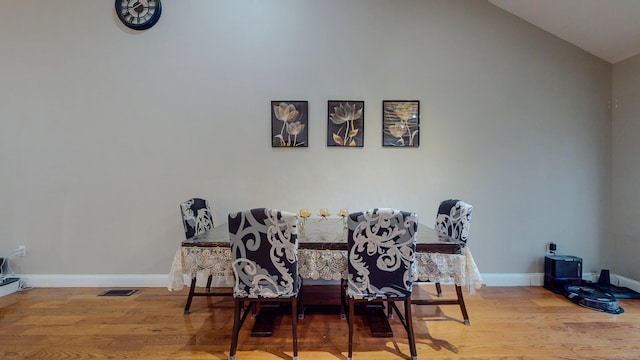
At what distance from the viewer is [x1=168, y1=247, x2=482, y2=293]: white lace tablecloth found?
2039 mm

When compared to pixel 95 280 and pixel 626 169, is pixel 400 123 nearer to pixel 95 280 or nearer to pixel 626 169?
pixel 626 169

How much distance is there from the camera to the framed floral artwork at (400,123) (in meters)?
3.11

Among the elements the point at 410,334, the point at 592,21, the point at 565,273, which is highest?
the point at 592,21

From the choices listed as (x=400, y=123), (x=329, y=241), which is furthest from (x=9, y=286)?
(x=400, y=123)

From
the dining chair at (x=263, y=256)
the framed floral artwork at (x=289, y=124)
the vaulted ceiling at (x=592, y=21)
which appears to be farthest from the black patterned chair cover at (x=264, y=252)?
the vaulted ceiling at (x=592, y=21)

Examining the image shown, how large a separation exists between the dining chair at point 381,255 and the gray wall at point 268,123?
51.7 inches

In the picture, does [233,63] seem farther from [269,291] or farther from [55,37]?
[269,291]

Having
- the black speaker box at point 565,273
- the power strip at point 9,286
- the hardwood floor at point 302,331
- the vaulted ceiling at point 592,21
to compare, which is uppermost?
the vaulted ceiling at point 592,21

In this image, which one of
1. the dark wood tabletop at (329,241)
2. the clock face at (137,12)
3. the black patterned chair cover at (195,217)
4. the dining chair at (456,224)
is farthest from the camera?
the clock face at (137,12)

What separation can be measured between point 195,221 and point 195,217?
0.04m

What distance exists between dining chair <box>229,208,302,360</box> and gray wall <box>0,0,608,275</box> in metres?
1.31

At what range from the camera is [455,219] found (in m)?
2.46

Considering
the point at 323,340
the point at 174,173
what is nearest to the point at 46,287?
the point at 174,173

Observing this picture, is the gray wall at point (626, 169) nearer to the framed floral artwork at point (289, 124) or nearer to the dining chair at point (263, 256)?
the framed floral artwork at point (289, 124)
